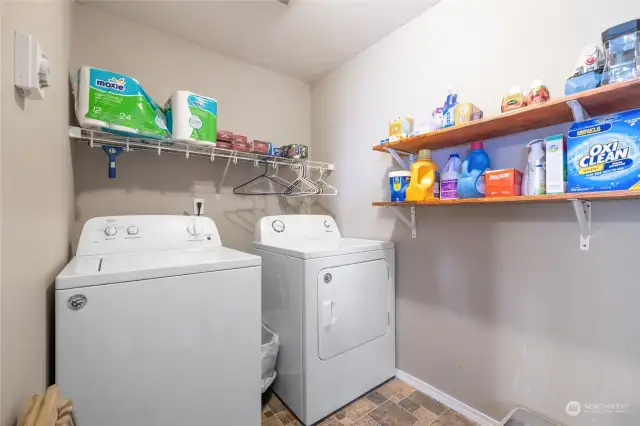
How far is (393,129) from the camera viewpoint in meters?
1.64

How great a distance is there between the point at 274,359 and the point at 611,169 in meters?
1.76

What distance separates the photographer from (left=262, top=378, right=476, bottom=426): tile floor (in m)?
1.49

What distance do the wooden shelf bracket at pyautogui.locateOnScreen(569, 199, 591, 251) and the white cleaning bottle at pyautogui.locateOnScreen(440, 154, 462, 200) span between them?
0.46m

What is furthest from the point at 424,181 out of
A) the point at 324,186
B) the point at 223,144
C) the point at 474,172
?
the point at 223,144

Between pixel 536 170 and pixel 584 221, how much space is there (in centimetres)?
28

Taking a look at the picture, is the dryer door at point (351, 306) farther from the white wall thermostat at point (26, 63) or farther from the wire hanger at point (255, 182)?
the white wall thermostat at point (26, 63)

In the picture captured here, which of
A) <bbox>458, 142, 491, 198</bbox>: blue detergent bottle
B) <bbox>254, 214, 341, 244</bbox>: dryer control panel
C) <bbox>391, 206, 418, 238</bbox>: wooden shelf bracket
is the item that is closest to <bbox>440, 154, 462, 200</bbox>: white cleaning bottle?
<bbox>458, 142, 491, 198</bbox>: blue detergent bottle

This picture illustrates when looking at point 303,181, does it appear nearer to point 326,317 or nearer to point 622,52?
point 326,317

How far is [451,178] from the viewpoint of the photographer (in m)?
1.45

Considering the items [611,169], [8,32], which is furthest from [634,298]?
[8,32]

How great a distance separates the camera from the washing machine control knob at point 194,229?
1.62 meters

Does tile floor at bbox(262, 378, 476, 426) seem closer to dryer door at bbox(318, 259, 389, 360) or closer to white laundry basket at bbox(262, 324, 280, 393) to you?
white laundry basket at bbox(262, 324, 280, 393)

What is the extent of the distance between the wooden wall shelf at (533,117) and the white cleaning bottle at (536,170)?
0.12m

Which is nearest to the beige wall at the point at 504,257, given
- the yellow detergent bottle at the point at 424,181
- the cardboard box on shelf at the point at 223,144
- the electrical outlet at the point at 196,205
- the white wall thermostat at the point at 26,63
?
the yellow detergent bottle at the point at 424,181
